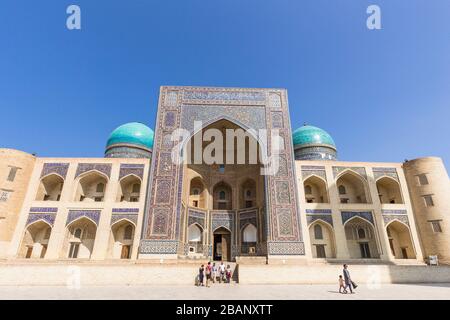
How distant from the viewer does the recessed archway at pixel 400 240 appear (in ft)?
51.3

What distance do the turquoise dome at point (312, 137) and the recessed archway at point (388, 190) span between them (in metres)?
5.76

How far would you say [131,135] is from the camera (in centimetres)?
2206

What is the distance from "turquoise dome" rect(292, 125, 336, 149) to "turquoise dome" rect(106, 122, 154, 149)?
42.8ft

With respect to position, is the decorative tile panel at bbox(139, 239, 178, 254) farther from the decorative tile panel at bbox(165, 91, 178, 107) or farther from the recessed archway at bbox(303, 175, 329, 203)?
the recessed archway at bbox(303, 175, 329, 203)

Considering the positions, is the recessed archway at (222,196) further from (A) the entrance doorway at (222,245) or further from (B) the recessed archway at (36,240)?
(B) the recessed archway at (36,240)

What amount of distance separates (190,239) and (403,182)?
14274mm

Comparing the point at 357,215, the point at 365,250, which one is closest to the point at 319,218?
the point at 357,215

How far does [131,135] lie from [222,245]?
1201cm

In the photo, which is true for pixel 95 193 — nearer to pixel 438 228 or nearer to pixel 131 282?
pixel 131 282

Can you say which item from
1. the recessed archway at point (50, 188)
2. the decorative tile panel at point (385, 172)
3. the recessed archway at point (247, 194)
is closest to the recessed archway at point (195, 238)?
the recessed archway at point (247, 194)
